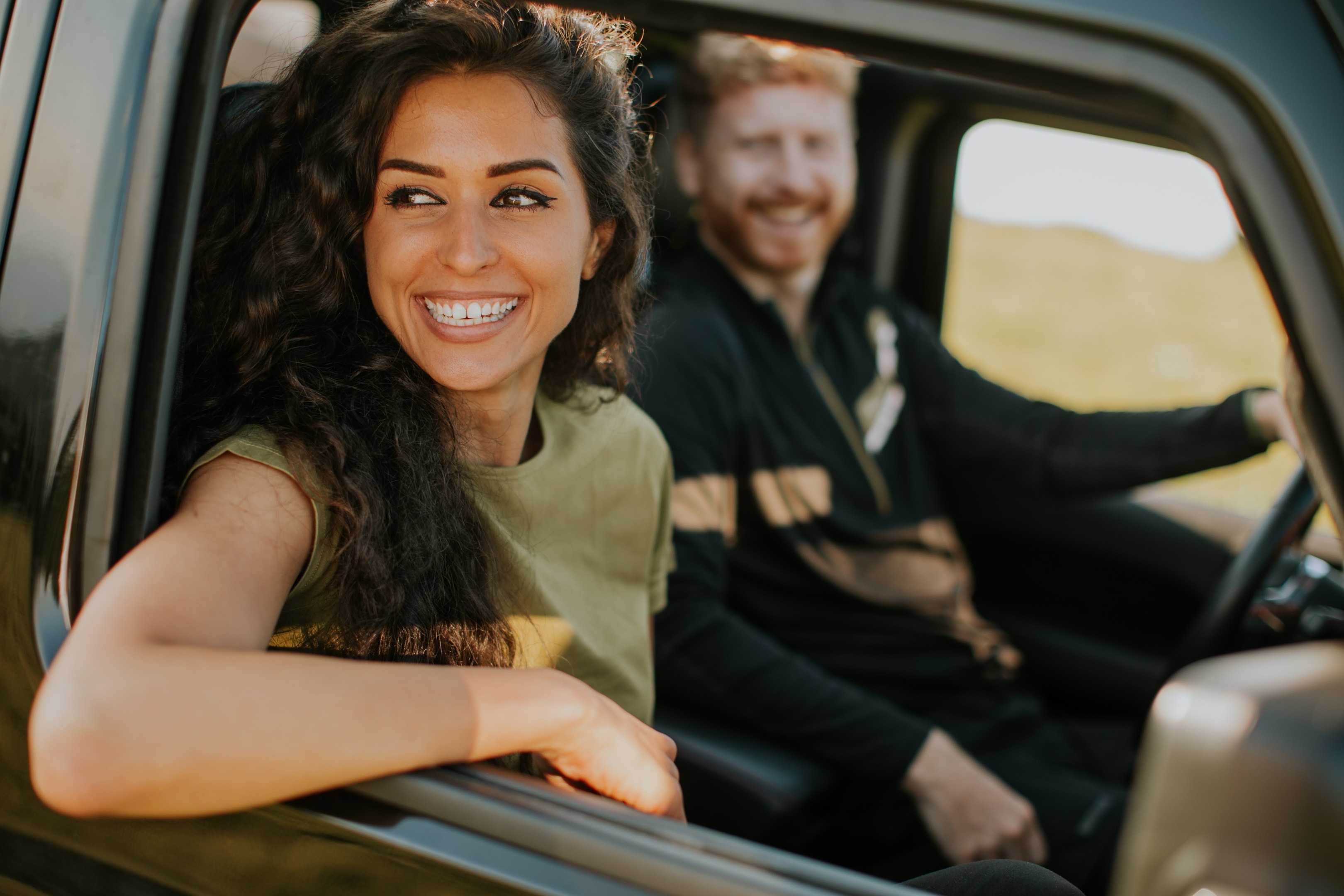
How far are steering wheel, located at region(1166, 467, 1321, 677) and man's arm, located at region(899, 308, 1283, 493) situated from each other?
35 centimetres

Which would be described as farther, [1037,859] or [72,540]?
[1037,859]

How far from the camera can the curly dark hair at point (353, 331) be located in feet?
3.52

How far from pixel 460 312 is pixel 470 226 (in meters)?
0.10


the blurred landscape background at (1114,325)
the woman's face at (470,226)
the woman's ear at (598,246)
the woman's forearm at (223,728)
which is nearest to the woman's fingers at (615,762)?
the woman's forearm at (223,728)

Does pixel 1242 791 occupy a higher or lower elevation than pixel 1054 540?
higher

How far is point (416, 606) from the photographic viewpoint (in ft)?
3.60

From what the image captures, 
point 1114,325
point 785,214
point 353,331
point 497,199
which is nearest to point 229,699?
point 353,331

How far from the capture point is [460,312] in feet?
4.21

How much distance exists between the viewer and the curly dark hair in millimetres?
1073

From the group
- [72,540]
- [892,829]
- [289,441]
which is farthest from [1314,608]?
[72,540]

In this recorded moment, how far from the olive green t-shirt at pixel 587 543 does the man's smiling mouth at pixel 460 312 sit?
18cm

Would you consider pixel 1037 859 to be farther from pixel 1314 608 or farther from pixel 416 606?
pixel 416 606

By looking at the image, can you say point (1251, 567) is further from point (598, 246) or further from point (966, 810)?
point (598, 246)

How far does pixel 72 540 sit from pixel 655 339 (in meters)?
1.33
